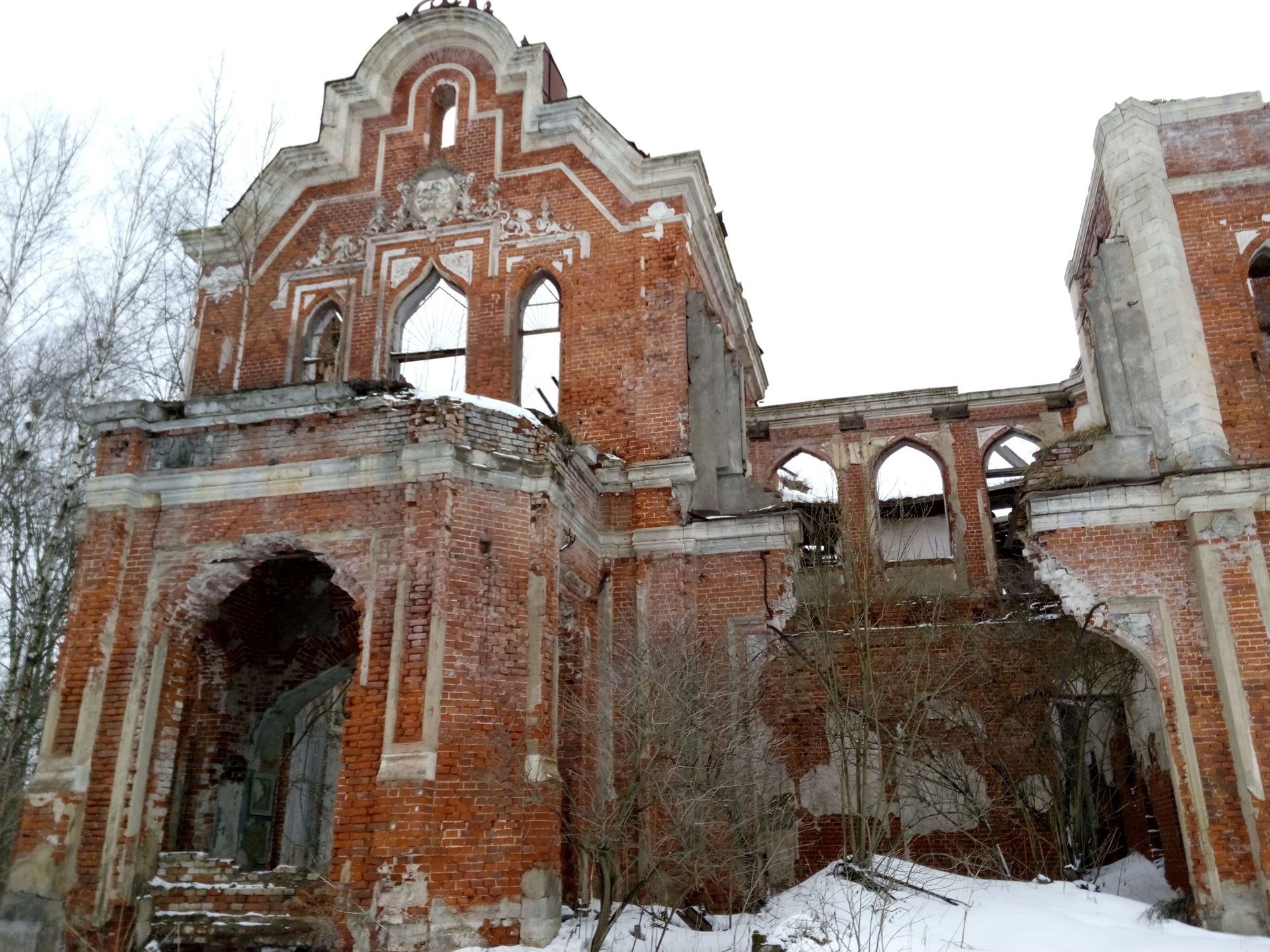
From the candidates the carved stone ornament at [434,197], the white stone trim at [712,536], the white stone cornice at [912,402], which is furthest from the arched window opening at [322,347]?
the white stone cornice at [912,402]

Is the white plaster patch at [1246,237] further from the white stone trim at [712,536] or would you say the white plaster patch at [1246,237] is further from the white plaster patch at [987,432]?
the white plaster patch at [987,432]

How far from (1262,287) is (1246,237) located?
7.65ft

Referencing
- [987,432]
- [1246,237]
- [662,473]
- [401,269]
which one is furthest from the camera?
[987,432]

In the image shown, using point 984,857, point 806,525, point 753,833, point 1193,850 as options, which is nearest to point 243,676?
point 753,833

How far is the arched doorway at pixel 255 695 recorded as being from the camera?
11641 mm

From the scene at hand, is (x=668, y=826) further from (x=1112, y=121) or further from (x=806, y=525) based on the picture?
(x=1112, y=121)

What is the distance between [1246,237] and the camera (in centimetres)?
1296

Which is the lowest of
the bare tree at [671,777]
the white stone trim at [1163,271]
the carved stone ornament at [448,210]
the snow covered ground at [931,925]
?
the snow covered ground at [931,925]

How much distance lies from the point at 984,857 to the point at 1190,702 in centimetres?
Answer: 330

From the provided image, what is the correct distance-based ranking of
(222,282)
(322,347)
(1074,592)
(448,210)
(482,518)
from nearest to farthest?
(482,518), (1074,592), (448,210), (222,282), (322,347)

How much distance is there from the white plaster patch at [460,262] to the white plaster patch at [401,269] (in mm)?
424

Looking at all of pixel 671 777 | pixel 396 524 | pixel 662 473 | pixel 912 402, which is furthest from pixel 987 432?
pixel 396 524

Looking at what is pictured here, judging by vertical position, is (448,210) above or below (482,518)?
above

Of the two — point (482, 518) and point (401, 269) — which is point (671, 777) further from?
point (401, 269)
